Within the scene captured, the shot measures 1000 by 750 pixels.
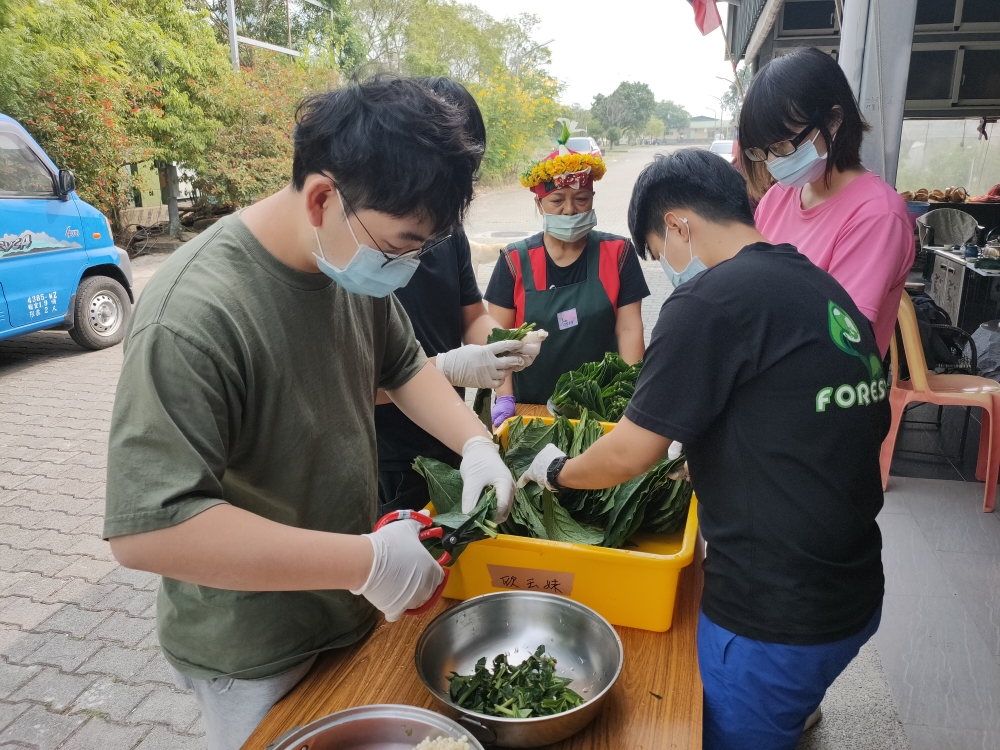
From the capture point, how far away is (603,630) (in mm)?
1405

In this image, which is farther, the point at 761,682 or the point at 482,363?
the point at 482,363

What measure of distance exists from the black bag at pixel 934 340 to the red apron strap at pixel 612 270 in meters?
2.27

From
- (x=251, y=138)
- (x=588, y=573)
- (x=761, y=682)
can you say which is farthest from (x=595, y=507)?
(x=251, y=138)

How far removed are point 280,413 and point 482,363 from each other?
3.30 ft

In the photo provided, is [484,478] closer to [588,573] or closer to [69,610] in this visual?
[588,573]

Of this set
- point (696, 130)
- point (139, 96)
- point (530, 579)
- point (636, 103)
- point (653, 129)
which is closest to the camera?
point (530, 579)

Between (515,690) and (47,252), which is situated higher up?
(47,252)

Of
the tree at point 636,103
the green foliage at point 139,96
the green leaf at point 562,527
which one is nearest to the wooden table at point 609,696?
the green leaf at point 562,527

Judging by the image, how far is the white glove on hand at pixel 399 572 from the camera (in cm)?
120

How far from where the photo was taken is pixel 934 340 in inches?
184

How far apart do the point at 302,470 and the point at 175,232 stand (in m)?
16.2

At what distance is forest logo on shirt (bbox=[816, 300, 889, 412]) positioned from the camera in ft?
4.43

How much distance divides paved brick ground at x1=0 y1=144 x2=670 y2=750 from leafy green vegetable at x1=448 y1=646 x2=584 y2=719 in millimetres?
900

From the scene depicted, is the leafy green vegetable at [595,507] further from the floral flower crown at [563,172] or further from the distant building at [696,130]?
the distant building at [696,130]
